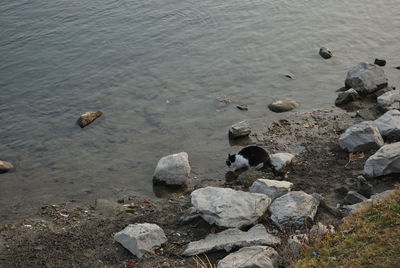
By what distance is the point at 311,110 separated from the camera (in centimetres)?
1356

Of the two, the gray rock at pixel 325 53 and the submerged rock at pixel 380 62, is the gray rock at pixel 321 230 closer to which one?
the submerged rock at pixel 380 62

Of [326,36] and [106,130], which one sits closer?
[106,130]

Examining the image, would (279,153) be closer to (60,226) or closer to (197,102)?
(197,102)

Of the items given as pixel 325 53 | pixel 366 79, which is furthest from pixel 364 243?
pixel 325 53

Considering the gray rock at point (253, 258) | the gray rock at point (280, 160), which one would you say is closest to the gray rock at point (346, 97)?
the gray rock at point (280, 160)

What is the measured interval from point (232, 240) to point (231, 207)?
760 millimetres

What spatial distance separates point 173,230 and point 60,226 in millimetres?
2451

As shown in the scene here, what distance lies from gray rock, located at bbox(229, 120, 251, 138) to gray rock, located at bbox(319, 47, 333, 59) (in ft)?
20.9

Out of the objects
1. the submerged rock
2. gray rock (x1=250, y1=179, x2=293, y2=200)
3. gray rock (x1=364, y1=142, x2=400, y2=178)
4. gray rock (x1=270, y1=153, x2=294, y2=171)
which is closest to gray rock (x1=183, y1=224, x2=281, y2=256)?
gray rock (x1=250, y1=179, x2=293, y2=200)

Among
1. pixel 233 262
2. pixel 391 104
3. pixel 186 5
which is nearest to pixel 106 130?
pixel 233 262

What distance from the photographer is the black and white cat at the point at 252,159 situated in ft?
34.1

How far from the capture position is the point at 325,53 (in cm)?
1688

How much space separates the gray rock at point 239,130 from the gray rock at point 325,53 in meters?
6.37

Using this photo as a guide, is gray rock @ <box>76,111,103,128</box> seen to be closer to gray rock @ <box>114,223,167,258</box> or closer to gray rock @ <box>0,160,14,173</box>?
gray rock @ <box>0,160,14,173</box>
